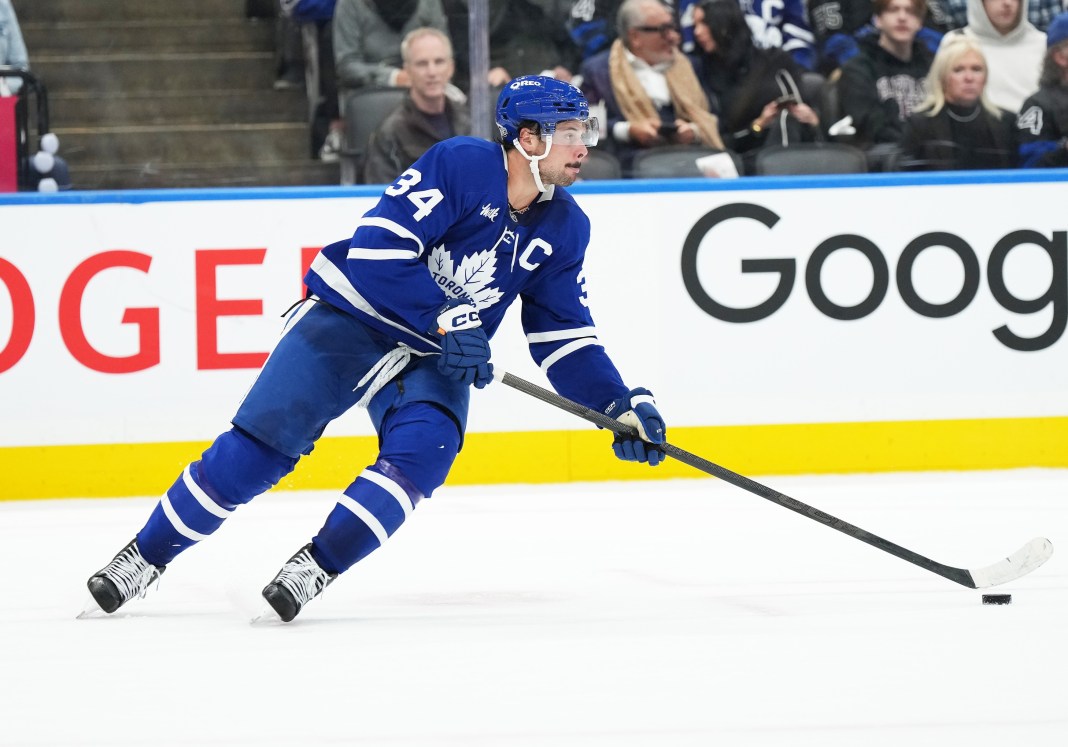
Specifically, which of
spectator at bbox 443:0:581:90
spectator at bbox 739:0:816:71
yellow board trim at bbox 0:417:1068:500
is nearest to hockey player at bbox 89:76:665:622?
yellow board trim at bbox 0:417:1068:500

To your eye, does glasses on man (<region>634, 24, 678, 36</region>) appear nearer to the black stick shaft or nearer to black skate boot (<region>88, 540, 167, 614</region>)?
the black stick shaft

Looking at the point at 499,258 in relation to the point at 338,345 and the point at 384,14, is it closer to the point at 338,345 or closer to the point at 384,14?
the point at 338,345

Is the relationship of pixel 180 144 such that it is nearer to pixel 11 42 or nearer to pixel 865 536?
pixel 11 42

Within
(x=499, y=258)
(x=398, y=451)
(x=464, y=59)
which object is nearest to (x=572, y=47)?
(x=464, y=59)

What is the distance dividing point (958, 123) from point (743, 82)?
0.73m

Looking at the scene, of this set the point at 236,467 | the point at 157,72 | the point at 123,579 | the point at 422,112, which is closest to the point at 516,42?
the point at 422,112

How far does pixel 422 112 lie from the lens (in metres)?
5.11

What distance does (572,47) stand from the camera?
5.21 m

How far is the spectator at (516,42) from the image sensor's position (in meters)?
5.12

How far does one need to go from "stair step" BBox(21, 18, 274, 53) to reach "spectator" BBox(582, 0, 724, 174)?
1.12m

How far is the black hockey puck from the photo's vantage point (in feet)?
9.53

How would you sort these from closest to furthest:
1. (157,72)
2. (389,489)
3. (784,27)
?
(389,489) → (157,72) → (784,27)

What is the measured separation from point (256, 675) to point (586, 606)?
2.77 feet

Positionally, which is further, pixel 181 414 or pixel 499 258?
pixel 181 414
